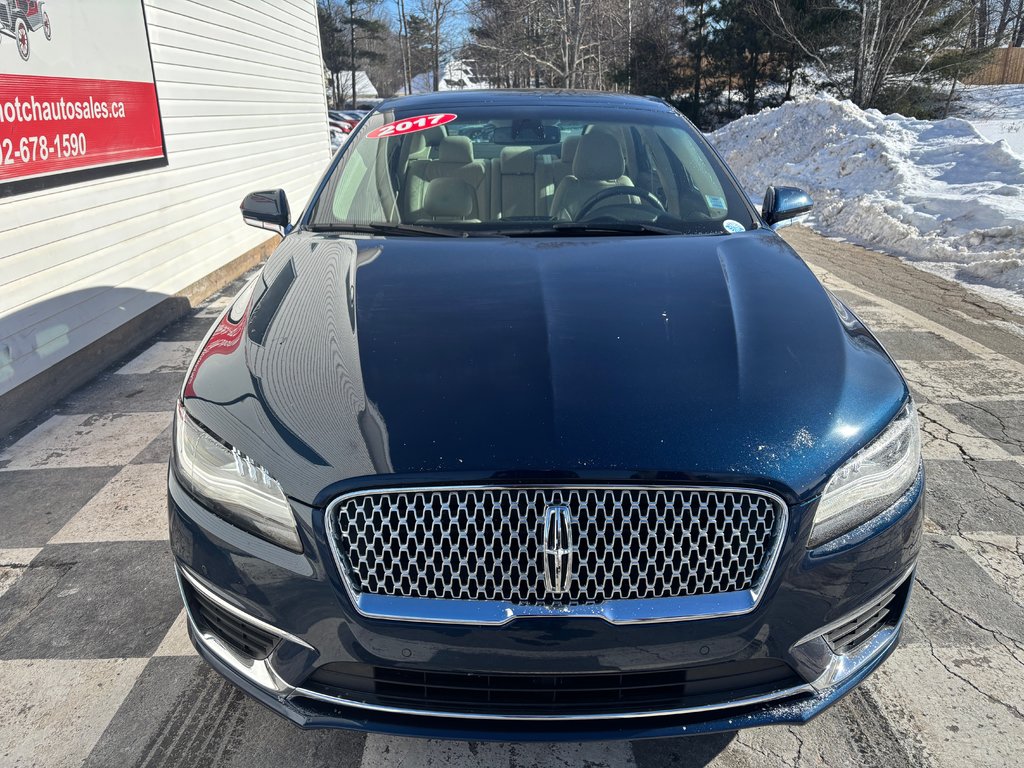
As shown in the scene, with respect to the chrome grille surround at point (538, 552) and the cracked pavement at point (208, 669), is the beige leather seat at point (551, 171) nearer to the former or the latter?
the chrome grille surround at point (538, 552)

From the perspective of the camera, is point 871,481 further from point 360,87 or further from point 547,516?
point 360,87

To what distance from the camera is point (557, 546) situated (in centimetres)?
167

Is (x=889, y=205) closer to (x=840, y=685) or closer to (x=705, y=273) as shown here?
(x=705, y=273)

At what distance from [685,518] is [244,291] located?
182 centimetres

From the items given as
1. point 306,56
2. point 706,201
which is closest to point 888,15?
point 306,56

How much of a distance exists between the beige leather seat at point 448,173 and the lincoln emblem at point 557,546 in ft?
5.61

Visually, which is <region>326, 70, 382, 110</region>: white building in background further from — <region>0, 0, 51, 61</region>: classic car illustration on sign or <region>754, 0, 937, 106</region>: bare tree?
<region>0, 0, 51, 61</region>: classic car illustration on sign

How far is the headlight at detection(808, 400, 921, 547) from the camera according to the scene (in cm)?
178

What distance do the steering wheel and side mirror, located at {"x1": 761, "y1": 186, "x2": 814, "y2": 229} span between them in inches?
23.6

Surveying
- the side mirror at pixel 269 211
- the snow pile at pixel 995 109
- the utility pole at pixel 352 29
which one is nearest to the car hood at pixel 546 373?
the side mirror at pixel 269 211

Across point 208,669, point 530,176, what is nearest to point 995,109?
point 530,176

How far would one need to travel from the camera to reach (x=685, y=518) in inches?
67.5

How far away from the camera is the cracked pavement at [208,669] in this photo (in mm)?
2141

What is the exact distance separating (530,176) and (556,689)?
7.17 ft
